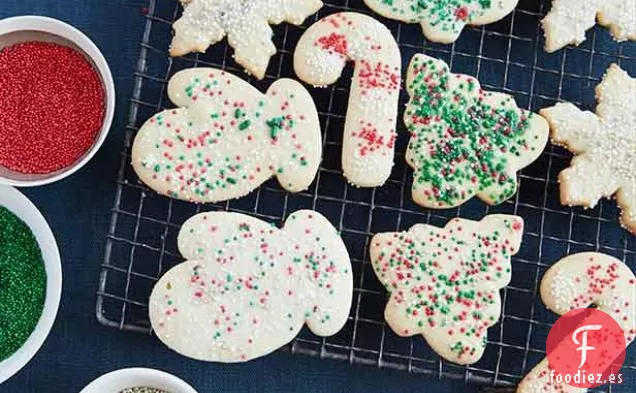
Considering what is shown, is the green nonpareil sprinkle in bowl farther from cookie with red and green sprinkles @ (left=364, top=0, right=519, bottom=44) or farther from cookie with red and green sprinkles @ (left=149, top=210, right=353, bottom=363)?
cookie with red and green sprinkles @ (left=364, top=0, right=519, bottom=44)

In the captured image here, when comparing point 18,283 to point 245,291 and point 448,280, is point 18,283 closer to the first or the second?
point 245,291

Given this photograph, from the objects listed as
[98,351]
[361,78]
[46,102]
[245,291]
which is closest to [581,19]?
[361,78]

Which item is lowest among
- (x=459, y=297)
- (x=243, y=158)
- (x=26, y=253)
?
(x=26, y=253)

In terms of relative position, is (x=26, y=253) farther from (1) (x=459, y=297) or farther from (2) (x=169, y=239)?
(1) (x=459, y=297)

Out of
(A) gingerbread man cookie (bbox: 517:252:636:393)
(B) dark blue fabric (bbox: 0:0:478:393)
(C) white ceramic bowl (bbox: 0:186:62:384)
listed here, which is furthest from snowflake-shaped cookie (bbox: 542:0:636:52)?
(C) white ceramic bowl (bbox: 0:186:62:384)

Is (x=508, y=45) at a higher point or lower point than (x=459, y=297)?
higher

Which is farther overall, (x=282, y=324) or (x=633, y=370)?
(x=633, y=370)

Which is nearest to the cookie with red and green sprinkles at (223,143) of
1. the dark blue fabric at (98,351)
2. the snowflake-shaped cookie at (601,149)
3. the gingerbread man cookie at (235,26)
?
the gingerbread man cookie at (235,26)

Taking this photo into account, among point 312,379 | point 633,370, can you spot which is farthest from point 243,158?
point 633,370
